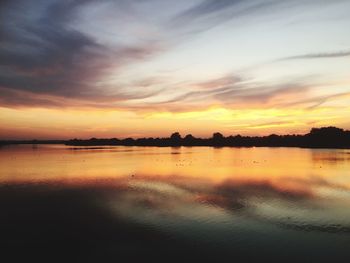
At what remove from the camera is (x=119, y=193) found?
121 ft

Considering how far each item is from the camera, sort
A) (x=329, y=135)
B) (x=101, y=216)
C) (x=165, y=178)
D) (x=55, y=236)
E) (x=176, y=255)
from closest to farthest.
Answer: (x=176, y=255) < (x=55, y=236) < (x=101, y=216) < (x=165, y=178) < (x=329, y=135)

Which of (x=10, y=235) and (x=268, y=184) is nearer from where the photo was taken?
(x=10, y=235)

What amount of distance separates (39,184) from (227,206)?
1079 inches

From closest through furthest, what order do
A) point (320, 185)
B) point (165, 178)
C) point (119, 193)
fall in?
point (119, 193), point (320, 185), point (165, 178)

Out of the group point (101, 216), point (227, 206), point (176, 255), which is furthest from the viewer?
point (227, 206)

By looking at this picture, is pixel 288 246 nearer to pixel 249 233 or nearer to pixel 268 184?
pixel 249 233

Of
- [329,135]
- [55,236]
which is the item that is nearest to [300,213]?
[55,236]

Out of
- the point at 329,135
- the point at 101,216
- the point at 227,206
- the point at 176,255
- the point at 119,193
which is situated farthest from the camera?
the point at 329,135

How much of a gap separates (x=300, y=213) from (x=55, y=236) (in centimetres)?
1923

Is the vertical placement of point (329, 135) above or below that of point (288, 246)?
above

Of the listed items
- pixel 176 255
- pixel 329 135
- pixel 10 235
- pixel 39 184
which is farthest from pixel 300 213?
pixel 329 135

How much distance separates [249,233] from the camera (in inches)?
843

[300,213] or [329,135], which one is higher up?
[329,135]

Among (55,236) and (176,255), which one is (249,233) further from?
(55,236)
